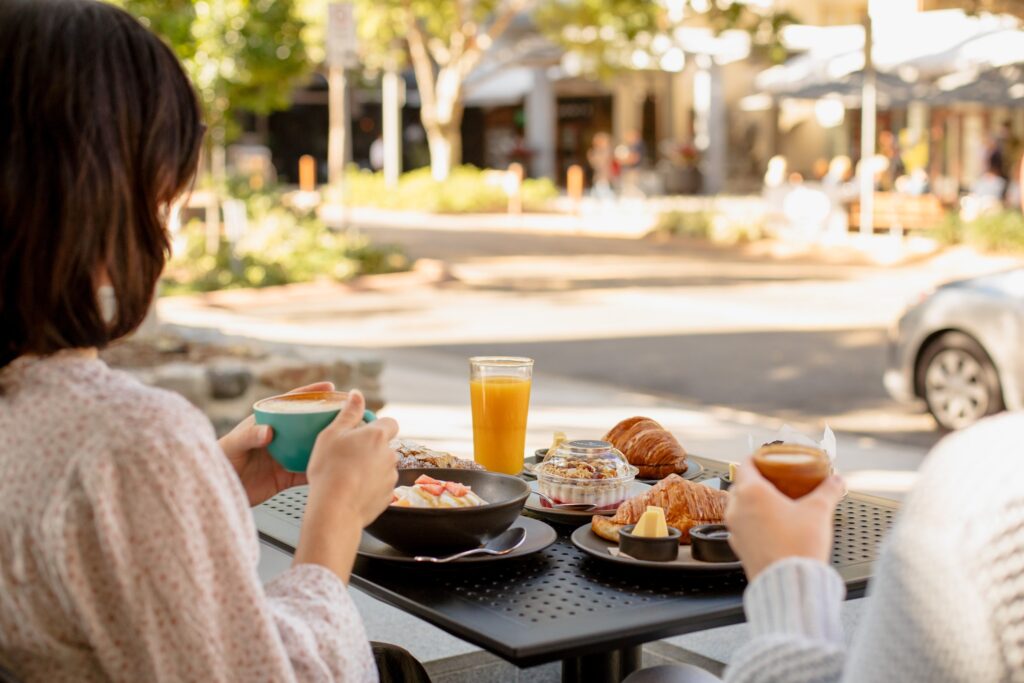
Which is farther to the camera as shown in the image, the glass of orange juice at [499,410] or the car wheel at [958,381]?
the car wheel at [958,381]

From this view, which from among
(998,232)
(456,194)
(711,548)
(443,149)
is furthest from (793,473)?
(443,149)

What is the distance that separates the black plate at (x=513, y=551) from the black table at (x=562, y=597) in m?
0.02

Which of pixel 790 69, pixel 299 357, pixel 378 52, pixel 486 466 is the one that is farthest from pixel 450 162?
pixel 486 466

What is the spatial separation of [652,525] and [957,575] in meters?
1.07

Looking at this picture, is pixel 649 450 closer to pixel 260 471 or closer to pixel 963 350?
pixel 260 471

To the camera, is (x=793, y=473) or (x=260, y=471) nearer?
(x=793, y=473)

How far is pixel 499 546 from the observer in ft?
8.24

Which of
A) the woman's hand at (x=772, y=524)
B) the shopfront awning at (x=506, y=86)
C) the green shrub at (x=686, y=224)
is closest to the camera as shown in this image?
the woman's hand at (x=772, y=524)

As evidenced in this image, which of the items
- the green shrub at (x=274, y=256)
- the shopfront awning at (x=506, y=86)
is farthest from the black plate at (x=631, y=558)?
the shopfront awning at (x=506, y=86)

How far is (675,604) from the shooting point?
7.44 ft

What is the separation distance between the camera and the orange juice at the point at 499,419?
3201mm

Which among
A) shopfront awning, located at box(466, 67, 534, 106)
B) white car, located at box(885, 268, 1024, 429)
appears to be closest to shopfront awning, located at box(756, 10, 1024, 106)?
white car, located at box(885, 268, 1024, 429)

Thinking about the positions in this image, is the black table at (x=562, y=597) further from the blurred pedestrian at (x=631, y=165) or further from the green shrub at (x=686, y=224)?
the blurred pedestrian at (x=631, y=165)

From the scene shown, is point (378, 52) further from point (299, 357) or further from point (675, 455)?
point (675, 455)
